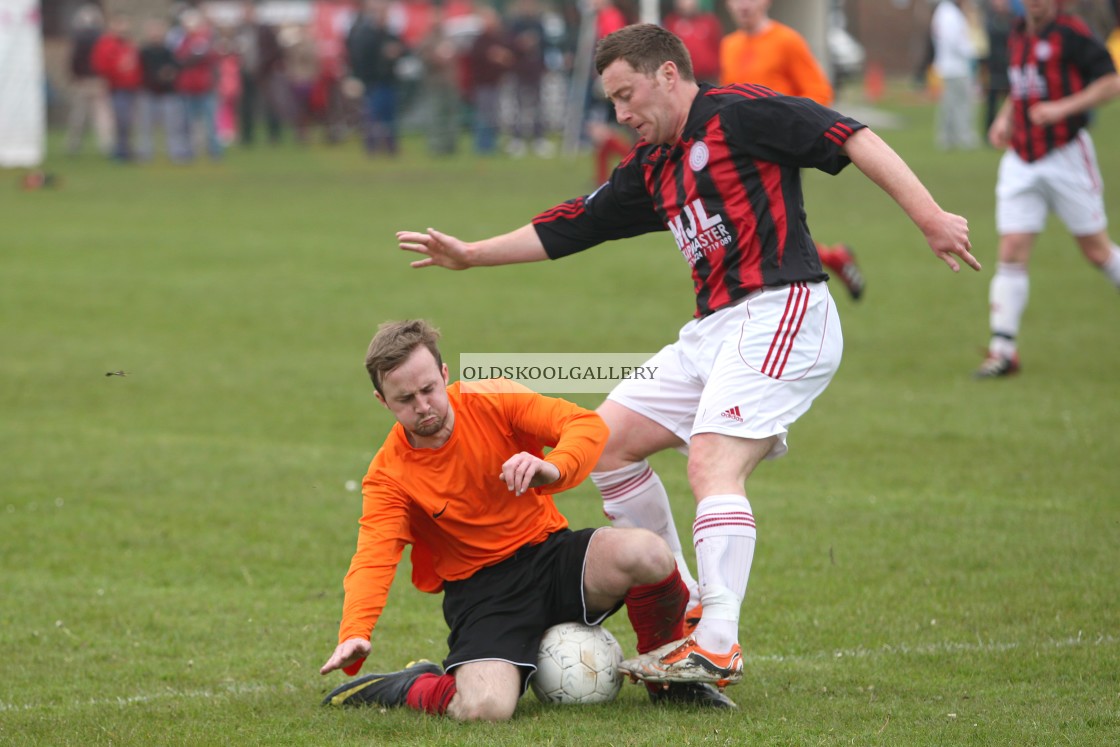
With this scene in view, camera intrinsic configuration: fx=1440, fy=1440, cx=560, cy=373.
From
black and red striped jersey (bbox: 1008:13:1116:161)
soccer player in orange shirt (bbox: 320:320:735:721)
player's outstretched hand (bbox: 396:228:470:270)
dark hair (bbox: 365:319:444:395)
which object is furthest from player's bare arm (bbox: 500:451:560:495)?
black and red striped jersey (bbox: 1008:13:1116:161)

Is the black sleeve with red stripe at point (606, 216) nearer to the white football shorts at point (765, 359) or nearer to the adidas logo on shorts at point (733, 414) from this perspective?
the white football shorts at point (765, 359)

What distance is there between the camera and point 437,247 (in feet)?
16.8

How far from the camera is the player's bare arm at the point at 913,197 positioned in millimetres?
4305

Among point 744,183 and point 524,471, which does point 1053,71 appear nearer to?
point 744,183

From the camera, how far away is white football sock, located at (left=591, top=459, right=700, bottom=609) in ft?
16.3

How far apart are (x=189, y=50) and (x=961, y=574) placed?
66.9 ft

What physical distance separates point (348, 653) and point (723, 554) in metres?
1.16

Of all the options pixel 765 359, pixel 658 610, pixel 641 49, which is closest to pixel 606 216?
pixel 641 49

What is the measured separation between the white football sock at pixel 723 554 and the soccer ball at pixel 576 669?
41 cm

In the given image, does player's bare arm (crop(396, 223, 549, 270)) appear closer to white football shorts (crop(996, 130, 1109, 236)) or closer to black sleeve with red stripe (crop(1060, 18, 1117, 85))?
white football shorts (crop(996, 130, 1109, 236))

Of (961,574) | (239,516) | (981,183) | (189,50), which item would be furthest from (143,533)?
(189,50)

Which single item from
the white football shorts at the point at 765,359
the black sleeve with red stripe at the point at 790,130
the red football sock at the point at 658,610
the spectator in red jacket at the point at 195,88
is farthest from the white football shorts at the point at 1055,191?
the spectator in red jacket at the point at 195,88

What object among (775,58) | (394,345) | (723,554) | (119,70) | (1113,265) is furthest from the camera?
(119,70)

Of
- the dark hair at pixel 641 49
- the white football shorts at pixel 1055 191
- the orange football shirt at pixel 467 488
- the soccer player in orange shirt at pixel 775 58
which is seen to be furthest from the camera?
the soccer player in orange shirt at pixel 775 58
